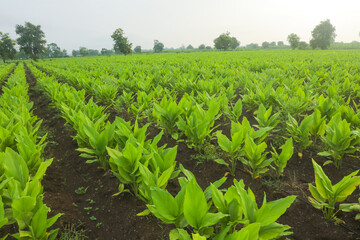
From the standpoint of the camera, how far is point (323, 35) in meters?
62.6

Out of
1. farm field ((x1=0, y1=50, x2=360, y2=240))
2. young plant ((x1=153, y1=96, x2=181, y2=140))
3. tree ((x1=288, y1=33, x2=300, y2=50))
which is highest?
tree ((x1=288, y1=33, x2=300, y2=50))

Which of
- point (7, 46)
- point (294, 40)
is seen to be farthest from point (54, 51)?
point (294, 40)

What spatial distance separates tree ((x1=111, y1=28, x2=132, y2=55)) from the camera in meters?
58.4

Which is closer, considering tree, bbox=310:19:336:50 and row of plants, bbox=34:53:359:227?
row of plants, bbox=34:53:359:227

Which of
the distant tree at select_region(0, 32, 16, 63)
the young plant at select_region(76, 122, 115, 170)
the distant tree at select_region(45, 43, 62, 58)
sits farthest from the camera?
the distant tree at select_region(45, 43, 62, 58)

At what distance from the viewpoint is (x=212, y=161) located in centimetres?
335

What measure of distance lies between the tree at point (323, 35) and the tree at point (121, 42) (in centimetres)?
5572

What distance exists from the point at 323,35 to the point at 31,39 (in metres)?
85.4

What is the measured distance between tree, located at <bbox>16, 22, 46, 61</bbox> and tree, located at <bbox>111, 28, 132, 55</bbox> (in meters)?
21.5

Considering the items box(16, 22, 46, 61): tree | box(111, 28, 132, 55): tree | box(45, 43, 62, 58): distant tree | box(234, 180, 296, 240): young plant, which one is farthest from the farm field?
box(45, 43, 62, 58): distant tree

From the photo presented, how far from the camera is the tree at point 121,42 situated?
58.4m

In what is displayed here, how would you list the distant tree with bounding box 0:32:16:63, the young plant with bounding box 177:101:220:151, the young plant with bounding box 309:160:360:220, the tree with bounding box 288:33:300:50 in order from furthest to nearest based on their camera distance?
the tree with bounding box 288:33:300:50, the distant tree with bounding box 0:32:16:63, the young plant with bounding box 177:101:220:151, the young plant with bounding box 309:160:360:220

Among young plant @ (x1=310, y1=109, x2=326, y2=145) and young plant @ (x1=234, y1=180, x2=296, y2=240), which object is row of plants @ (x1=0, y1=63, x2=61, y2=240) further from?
young plant @ (x1=310, y1=109, x2=326, y2=145)

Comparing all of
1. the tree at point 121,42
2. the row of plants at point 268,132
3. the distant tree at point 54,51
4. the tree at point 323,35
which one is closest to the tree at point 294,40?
the tree at point 323,35
